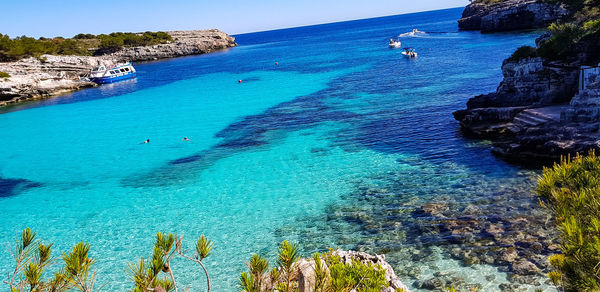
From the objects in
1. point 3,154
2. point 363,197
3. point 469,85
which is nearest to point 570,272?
point 363,197

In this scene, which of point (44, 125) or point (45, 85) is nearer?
point (44, 125)

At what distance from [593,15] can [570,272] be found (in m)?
32.9

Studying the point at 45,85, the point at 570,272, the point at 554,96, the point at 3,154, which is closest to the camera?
the point at 570,272

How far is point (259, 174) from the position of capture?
24109 millimetres

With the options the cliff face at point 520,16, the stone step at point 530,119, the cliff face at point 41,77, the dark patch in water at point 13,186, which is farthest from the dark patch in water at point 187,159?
the cliff face at point 520,16

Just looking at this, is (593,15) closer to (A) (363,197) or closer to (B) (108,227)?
(A) (363,197)

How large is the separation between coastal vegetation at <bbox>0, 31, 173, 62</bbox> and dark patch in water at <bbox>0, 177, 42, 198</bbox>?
64295 mm

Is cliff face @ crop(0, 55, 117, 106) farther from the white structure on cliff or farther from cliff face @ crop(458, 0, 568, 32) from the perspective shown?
cliff face @ crop(458, 0, 568, 32)

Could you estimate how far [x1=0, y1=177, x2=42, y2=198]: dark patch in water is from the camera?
25.0 m

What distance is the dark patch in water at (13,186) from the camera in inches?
984

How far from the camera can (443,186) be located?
62.5ft

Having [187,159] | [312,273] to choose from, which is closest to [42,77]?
[187,159]

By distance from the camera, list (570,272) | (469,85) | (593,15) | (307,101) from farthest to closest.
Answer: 1. (307,101)
2. (469,85)
3. (593,15)
4. (570,272)

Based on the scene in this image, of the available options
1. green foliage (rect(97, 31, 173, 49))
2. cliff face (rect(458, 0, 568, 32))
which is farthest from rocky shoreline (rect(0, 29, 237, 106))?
cliff face (rect(458, 0, 568, 32))
